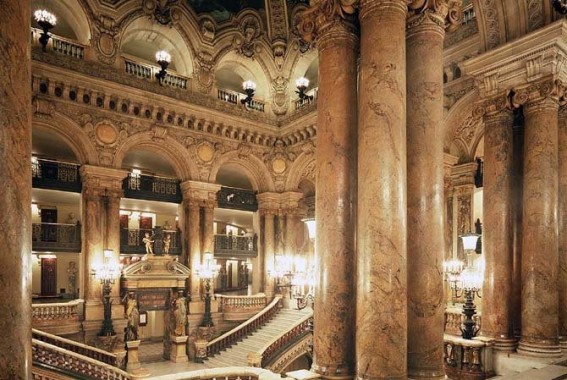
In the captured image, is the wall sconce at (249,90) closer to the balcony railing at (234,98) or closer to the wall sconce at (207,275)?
the balcony railing at (234,98)

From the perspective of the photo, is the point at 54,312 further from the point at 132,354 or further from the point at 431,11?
the point at 431,11

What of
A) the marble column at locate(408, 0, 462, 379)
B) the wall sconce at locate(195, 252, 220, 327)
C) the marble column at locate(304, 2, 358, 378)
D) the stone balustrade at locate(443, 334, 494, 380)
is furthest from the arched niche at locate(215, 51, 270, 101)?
the marble column at locate(408, 0, 462, 379)

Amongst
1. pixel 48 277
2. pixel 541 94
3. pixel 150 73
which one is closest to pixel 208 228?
pixel 150 73

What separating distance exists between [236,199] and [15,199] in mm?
15892

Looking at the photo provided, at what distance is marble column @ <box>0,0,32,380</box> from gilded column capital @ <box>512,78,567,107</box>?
270 inches

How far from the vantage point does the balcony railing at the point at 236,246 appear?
18109 millimetres

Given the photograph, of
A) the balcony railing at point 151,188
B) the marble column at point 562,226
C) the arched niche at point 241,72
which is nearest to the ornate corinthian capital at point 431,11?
the marble column at point 562,226

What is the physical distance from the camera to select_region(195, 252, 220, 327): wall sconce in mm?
15668

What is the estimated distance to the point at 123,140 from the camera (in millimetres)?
15148

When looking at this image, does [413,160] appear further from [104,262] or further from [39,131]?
[39,131]

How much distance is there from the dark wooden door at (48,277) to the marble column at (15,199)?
763 inches

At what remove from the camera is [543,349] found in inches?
261

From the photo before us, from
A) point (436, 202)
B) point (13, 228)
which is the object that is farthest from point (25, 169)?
point (436, 202)

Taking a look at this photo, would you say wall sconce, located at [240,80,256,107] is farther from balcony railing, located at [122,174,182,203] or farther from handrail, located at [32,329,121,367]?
handrail, located at [32,329,121,367]
